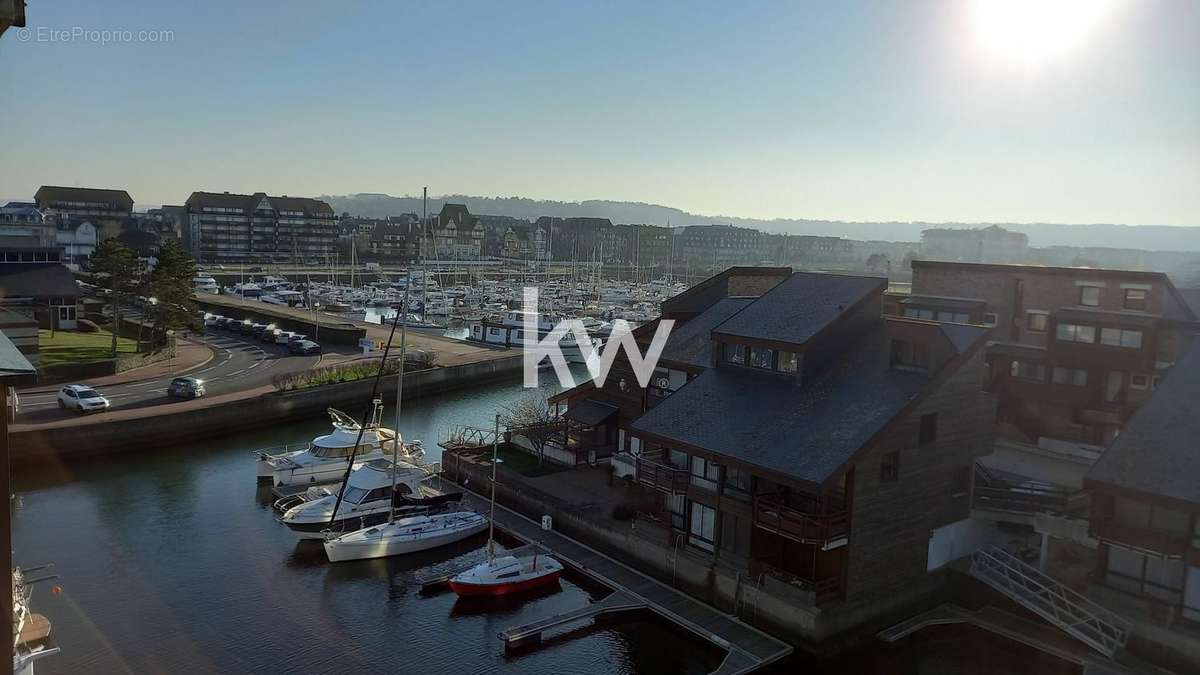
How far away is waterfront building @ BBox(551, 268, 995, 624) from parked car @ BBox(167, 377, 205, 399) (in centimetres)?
2448

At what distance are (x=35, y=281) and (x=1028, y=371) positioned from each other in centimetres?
5427

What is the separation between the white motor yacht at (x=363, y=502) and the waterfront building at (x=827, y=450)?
26.4 ft

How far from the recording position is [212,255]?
118 meters

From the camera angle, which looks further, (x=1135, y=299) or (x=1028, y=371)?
(x=1028, y=371)

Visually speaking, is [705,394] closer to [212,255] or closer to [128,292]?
[128,292]

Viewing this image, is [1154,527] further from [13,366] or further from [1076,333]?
[13,366]

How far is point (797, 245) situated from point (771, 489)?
18032 centimetres

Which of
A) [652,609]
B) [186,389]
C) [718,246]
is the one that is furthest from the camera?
[718,246]

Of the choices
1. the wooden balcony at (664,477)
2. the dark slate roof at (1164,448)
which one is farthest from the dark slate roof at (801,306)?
the dark slate roof at (1164,448)

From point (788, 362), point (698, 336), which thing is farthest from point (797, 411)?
point (698, 336)

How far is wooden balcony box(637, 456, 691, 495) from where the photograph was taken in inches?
826

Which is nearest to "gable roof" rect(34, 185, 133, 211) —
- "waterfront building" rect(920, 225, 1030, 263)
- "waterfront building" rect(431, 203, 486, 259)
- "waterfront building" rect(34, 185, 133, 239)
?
"waterfront building" rect(34, 185, 133, 239)

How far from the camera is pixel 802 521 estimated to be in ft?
57.9

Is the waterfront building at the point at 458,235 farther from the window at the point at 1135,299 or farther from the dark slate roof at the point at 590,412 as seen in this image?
the window at the point at 1135,299
